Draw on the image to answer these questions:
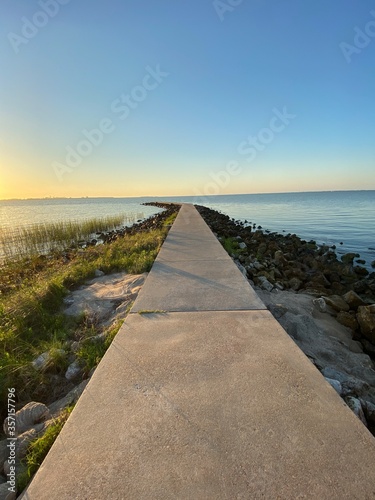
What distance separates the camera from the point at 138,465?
1522 millimetres

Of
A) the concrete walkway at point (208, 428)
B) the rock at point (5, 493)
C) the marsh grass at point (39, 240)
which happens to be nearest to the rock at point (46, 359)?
the concrete walkway at point (208, 428)

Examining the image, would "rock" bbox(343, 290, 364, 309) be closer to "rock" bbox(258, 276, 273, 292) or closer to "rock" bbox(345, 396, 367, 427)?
"rock" bbox(258, 276, 273, 292)

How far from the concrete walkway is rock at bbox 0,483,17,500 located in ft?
0.98

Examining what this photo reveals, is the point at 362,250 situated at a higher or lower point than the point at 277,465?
lower

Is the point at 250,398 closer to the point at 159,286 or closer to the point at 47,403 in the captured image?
the point at 47,403

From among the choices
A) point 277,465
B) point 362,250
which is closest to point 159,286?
point 277,465

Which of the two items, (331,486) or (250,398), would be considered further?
(250,398)

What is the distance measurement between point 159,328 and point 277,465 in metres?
1.80

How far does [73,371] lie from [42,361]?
482mm

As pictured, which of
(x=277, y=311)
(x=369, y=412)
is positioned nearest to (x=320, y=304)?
(x=277, y=311)

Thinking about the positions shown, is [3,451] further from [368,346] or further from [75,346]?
[368,346]

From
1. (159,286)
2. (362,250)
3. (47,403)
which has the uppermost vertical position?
(159,286)

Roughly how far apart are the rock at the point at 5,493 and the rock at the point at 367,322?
543cm

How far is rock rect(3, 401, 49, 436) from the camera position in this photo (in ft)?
7.50
